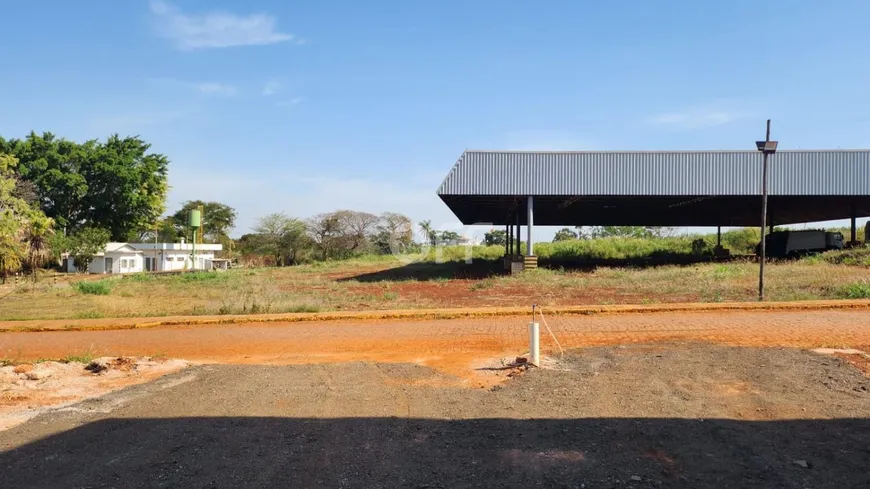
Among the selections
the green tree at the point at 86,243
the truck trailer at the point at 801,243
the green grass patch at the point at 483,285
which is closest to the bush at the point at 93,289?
the green grass patch at the point at 483,285

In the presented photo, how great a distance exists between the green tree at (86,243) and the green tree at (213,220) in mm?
28019

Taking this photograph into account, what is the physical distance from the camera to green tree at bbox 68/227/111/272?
48.8 metres

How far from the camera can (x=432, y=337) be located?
12.4m

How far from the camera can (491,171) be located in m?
27.3

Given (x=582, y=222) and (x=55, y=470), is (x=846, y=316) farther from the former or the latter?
(x=582, y=222)

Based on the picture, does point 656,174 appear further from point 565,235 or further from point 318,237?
point 565,235

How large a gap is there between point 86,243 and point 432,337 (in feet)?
151

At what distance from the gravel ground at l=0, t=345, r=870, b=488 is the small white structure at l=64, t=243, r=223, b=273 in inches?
2002

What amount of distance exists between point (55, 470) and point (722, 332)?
432 inches

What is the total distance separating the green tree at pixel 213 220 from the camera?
260 feet

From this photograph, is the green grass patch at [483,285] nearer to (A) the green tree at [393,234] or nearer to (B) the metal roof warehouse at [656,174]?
(B) the metal roof warehouse at [656,174]

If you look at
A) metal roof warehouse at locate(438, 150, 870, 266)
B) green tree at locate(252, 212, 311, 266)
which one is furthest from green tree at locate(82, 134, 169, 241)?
metal roof warehouse at locate(438, 150, 870, 266)

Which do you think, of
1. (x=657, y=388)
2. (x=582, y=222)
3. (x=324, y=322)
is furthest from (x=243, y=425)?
(x=582, y=222)

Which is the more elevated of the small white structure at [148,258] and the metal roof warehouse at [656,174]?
the metal roof warehouse at [656,174]
